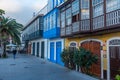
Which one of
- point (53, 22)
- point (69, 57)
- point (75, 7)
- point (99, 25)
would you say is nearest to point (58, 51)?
point (53, 22)

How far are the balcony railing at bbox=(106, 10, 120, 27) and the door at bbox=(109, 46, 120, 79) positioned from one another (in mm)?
1698

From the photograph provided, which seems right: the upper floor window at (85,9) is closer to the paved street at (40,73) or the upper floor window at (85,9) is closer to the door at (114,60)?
the door at (114,60)

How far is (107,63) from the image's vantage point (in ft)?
55.5

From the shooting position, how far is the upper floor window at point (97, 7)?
1731cm

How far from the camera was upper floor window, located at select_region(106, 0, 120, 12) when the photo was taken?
15273 millimetres

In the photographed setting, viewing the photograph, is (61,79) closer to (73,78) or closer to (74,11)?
(73,78)

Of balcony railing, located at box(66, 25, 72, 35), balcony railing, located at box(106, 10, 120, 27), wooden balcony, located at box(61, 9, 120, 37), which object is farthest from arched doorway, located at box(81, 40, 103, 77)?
balcony railing, located at box(66, 25, 72, 35)

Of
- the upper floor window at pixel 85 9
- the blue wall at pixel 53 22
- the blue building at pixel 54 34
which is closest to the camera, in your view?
the upper floor window at pixel 85 9

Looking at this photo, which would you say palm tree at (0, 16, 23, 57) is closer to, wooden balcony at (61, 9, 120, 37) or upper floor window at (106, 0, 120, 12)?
wooden balcony at (61, 9, 120, 37)

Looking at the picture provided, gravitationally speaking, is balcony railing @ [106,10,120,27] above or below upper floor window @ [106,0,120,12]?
below

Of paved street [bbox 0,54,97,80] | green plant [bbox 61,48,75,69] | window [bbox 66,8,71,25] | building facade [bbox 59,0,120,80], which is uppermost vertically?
window [bbox 66,8,71,25]

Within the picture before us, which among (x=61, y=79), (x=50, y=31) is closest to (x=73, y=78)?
(x=61, y=79)

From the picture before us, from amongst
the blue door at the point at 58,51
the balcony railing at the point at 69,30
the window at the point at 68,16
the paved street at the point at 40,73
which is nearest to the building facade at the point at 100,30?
the balcony railing at the point at 69,30

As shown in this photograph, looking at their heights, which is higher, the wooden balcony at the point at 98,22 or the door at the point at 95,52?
the wooden balcony at the point at 98,22
